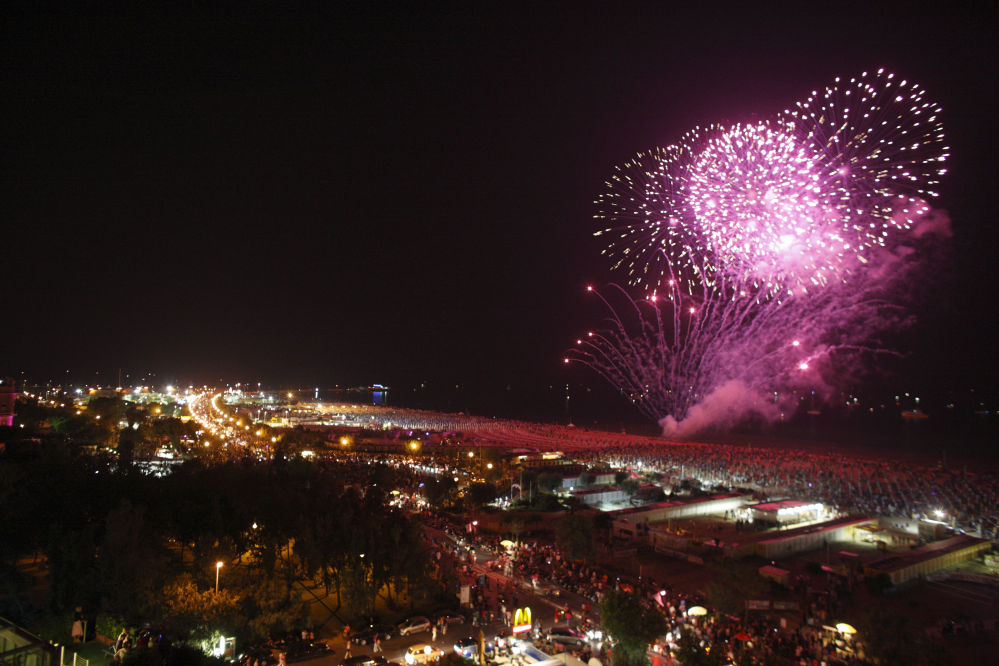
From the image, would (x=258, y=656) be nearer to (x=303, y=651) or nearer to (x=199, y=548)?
(x=303, y=651)

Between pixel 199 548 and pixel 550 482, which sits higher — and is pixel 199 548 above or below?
above

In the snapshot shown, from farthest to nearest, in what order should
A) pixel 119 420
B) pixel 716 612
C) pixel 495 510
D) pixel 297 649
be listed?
pixel 119 420, pixel 495 510, pixel 716 612, pixel 297 649

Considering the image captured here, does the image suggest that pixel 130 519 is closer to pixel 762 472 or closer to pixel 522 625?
pixel 522 625

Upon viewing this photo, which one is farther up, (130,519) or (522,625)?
(130,519)

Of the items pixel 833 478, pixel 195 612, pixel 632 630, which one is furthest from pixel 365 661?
pixel 833 478

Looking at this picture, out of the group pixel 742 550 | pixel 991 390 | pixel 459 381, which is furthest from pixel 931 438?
pixel 459 381

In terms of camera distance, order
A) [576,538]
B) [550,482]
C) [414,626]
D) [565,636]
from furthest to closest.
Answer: [550,482] → [576,538] → [414,626] → [565,636]

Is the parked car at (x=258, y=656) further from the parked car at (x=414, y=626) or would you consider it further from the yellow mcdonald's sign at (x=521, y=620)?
the yellow mcdonald's sign at (x=521, y=620)
